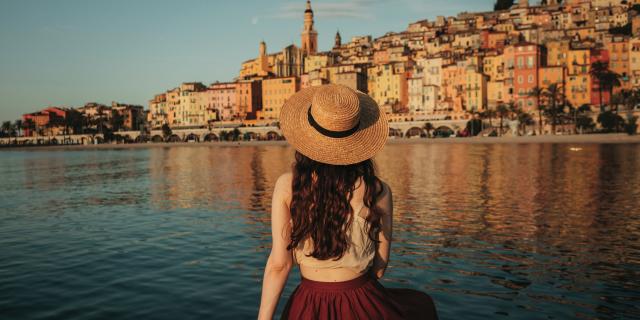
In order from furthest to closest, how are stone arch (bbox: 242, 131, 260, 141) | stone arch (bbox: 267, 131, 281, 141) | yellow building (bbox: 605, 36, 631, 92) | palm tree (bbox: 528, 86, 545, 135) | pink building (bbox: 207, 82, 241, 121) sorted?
pink building (bbox: 207, 82, 241, 121) → stone arch (bbox: 242, 131, 260, 141) → stone arch (bbox: 267, 131, 281, 141) → yellow building (bbox: 605, 36, 631, 92) → palm tree (bbox: 528, 86, 545, 135)

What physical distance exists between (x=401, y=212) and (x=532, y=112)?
104682mm

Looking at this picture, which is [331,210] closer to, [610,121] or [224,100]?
[610,121]

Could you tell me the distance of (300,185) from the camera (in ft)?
12.6

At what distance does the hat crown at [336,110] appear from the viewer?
3.73m

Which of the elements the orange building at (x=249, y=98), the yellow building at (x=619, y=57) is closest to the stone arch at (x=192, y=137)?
the orange building at (x=249, y=98)

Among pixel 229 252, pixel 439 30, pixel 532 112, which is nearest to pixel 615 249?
pixel 229 252

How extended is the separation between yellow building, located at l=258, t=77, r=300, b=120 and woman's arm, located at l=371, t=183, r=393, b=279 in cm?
15592

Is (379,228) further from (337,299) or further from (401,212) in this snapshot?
(401,212)

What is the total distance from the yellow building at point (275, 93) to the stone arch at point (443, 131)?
47.6 meters

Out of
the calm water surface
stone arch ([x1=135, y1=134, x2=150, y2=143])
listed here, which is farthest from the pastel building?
the calm water surface

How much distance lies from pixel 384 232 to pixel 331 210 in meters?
0.47

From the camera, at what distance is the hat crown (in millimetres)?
3732

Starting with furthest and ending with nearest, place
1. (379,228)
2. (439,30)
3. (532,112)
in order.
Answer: (439,30) < (532,112) < (379,228)

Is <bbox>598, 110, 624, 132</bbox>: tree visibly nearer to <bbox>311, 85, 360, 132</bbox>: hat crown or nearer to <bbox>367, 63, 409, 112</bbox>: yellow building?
<bbox>367, 63, 409, 112</bbox>: yellow building
